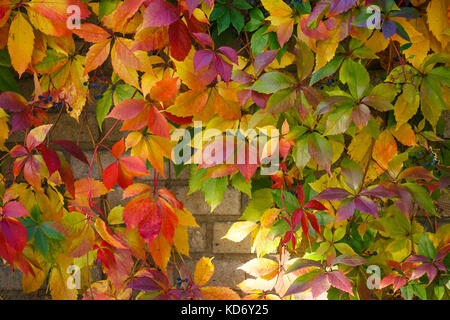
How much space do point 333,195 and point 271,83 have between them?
0.97 feet

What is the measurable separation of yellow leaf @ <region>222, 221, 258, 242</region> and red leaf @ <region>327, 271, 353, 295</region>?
0.29 m

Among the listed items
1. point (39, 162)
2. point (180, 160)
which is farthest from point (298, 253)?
point (39, 162)

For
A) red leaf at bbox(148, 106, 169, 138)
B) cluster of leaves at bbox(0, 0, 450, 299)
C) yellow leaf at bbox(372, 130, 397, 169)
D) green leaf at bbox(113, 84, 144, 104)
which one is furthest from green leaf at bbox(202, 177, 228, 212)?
yellow leaf at bbox(372, 130, 397, 169)

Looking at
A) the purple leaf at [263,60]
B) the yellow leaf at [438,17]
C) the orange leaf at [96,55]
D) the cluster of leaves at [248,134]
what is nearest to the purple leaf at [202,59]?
the cluster of leaves at [248,134]

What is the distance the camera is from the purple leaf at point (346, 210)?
949 mm

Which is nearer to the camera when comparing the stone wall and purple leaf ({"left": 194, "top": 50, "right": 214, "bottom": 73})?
purple leaf ({"left": 194, "top": 50, "right": 214, "bottom": 73})

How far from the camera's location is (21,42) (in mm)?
1040

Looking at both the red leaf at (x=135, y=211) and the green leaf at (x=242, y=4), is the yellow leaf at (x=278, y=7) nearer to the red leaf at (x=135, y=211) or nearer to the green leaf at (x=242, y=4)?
the green leaf at (x=242, y=4)

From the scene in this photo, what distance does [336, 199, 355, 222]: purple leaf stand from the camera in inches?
37.4

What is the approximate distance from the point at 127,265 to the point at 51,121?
0.53 metres

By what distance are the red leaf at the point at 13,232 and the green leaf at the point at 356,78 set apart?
2.80 feet

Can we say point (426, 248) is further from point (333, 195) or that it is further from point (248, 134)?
point (248, 134)

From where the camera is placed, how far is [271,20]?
1026mm

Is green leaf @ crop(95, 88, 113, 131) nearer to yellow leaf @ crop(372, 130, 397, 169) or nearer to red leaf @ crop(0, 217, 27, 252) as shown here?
red leaf @ crop(0, 217, 27, 252)
